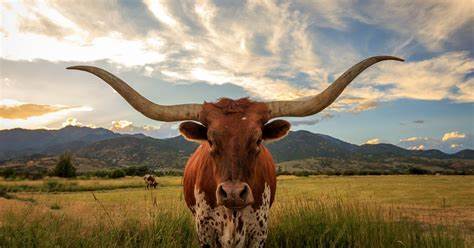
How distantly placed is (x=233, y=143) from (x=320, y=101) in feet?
4.44

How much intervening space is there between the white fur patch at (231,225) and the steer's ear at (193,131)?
3.57 feet

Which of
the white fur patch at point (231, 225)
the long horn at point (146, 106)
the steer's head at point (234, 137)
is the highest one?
the long horn at point (146, 106)

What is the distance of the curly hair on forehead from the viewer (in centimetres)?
468

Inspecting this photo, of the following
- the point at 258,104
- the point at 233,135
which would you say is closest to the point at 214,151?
the point at 233,135

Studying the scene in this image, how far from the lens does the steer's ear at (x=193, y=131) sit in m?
4.72

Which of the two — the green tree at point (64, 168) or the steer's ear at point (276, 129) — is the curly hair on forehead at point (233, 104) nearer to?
the steer's ear at point (276, 129)

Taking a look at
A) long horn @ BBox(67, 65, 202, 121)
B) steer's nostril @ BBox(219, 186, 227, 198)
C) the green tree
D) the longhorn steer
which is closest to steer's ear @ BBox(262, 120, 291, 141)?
the longhorn steer

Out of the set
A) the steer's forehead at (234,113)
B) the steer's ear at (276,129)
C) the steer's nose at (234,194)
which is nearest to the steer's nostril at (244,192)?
the steer's nose at (234,194)

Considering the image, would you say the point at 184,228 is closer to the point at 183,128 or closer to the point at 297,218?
the point at 297,218

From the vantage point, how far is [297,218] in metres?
8.63

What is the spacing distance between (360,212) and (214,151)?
5525 millimetres

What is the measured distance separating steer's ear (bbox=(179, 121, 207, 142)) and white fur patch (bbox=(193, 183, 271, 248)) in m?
1.09

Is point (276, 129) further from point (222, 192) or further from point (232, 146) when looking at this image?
point (222, 192)

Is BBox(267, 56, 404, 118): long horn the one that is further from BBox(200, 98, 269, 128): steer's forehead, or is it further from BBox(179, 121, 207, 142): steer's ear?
BBox(179, 121, 207, 142): steer's ear
